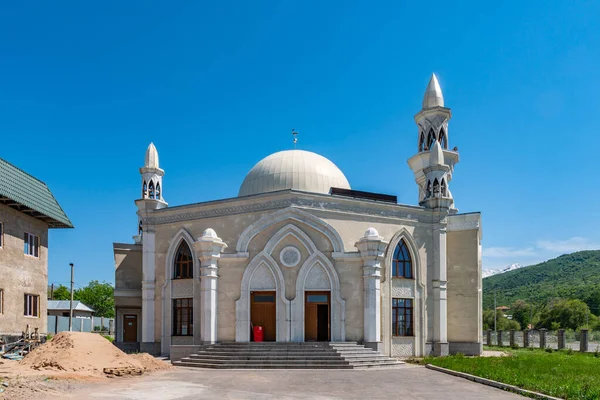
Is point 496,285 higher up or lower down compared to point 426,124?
lower down

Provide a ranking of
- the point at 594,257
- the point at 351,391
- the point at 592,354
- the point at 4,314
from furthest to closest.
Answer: the point at 594,257, the point at 592,354, the point at 4,314, the point at 351,391

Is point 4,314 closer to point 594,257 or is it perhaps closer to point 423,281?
point 423,281

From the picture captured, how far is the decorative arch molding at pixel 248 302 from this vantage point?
24.2 metres

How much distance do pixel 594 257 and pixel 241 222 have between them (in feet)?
324

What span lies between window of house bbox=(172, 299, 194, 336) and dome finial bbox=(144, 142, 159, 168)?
635 centimetres

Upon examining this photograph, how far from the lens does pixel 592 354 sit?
93.9ft

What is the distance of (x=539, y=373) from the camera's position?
56.9ft

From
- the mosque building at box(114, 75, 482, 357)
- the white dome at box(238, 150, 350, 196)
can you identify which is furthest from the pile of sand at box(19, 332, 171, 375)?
the white dome at box(238, 150, 350, 196)

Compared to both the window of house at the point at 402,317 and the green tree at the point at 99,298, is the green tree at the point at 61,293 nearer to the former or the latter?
the green tree at the point at 99,298

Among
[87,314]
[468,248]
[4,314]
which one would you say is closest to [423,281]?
[468,248]

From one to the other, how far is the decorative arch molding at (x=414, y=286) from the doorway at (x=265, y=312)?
4.70 metres

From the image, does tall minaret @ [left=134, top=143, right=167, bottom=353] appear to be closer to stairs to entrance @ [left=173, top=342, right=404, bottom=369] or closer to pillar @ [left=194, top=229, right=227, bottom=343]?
pillar @ [left=194, top=229, right=227, bottom=343]

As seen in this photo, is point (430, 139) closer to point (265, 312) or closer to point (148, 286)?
point (265, 312)

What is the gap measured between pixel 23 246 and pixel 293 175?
12.1 m
